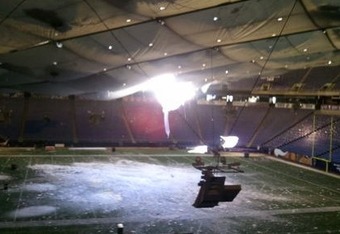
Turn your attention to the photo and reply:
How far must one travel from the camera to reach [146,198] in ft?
53.4

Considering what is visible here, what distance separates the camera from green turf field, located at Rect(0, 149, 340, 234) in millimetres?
12898

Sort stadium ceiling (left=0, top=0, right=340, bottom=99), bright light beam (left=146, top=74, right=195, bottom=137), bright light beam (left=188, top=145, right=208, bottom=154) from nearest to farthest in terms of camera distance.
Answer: stadium ceiling (left=0, top=0, right=340, bottom=99), bright light beam (left=146, top=74, right=195, bottom=137), bright light beam (left=188, top=145, right=208, bottom=154)

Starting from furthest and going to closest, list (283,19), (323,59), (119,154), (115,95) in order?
1. (119,154)
2. (115,95)
3. (323,59)
4. (283,19)

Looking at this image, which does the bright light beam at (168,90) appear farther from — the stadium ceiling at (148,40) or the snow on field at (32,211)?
the snow on field at (32,211)

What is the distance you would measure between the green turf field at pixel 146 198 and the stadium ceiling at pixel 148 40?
4.66 m

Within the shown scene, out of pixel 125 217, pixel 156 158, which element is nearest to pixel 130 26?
pixel 125 217

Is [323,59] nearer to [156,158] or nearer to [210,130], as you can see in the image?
[156,158]

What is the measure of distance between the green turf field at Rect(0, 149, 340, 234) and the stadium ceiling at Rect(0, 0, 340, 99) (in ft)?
15.3

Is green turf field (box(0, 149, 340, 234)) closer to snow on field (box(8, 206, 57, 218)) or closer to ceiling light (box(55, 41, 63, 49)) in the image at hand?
snow on field (box(8, 206, 57, 218))

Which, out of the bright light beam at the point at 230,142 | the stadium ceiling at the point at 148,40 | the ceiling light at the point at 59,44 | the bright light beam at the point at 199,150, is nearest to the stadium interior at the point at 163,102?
the stadium ceiling at the point at 148,40

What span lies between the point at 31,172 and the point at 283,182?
13125 mm

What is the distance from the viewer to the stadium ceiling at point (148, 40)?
12766 millimetres

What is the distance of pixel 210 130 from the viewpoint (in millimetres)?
36781

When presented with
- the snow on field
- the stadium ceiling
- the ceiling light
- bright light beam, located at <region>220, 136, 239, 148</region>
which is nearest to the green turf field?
the snow on field
